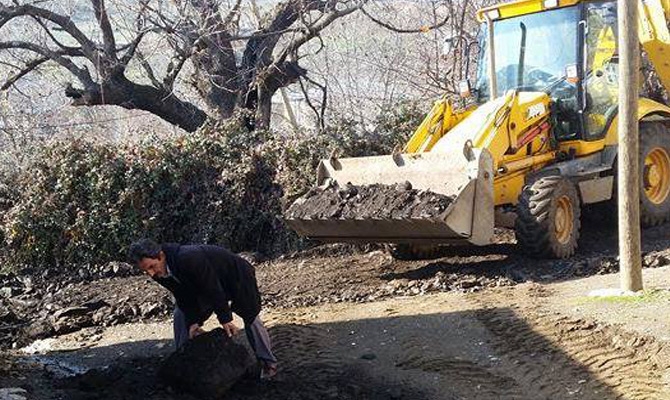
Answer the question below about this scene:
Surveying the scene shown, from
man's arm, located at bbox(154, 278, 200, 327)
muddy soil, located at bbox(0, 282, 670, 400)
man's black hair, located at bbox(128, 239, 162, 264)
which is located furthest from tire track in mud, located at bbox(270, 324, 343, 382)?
man's black hair, located at bbox(128, 239, 162, 264)

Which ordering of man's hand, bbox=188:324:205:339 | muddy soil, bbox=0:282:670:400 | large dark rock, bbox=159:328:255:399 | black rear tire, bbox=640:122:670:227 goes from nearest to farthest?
large dark rock, bbox=159:328:255:399
muddy soil, bbox=0:282:670:400
man's hand, bbox=188:324:205:339
black rear tire, bbox=640:122:670:227

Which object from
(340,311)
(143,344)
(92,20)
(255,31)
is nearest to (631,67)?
(340,311)

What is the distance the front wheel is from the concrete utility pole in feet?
5.72

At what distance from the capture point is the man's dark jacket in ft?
21.1

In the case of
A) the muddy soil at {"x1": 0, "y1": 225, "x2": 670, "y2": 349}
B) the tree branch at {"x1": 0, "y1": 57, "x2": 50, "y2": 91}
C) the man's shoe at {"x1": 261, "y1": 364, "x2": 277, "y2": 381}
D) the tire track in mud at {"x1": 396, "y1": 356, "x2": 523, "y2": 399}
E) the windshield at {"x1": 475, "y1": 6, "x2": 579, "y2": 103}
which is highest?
the tree branch at {"x1": 0, "y1": 57, "x2": 50, "y2": 91}

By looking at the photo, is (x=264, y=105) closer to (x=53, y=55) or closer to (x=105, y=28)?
(x=105, y=28)

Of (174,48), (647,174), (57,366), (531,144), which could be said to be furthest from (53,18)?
(647,174)

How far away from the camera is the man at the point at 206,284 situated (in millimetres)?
6266

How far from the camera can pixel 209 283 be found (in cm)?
647

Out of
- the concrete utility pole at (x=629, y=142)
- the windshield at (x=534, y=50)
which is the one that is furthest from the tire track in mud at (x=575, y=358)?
the windshield at (x=534, y=50)

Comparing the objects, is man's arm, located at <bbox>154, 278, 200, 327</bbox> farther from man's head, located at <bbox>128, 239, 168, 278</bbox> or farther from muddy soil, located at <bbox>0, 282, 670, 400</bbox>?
muddy soil, located at <bbox>0, 282, 670, 400</bbox>

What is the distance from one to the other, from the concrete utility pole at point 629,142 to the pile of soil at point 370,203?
1.88 meters

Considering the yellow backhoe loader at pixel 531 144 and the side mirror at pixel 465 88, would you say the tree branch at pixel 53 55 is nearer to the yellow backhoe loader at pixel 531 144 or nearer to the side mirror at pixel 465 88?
the yellow backhoe loader at pixel 531 144

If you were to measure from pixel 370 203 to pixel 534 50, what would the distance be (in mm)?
3298
